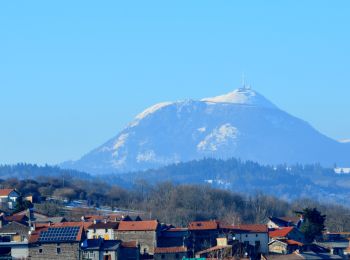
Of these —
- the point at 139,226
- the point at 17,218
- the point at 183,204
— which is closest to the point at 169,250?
the point at 139,226

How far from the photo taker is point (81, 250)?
5409 centimetres

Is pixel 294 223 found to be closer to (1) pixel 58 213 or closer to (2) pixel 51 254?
(1) pixel 58 213

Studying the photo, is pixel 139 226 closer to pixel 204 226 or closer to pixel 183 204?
pixel 204 226

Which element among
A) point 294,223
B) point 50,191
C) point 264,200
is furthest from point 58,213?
point 264,200

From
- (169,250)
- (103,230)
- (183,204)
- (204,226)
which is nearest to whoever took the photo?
(169,250)

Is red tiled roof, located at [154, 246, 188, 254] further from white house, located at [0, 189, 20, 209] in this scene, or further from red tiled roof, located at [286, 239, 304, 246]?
white house, located at [0, 189, 20, 209]

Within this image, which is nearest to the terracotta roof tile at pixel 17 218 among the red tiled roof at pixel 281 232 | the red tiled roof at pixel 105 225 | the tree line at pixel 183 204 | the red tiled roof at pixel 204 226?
the red tiled roof at pixel 105 225

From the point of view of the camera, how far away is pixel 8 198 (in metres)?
86.8

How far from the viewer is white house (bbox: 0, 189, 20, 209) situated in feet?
277

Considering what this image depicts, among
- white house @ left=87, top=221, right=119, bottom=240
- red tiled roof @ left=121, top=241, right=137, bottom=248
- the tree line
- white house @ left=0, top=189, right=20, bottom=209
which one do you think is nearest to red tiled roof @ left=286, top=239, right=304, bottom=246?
red tiled roof @ left=121, top=241, right=137, bottom=248

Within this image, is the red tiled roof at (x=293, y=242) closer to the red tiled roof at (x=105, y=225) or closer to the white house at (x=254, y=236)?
the white house at (x=254, y=236)

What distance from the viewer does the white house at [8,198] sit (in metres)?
84.3

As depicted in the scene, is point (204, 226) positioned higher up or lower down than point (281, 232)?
higher up

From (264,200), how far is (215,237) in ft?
169
